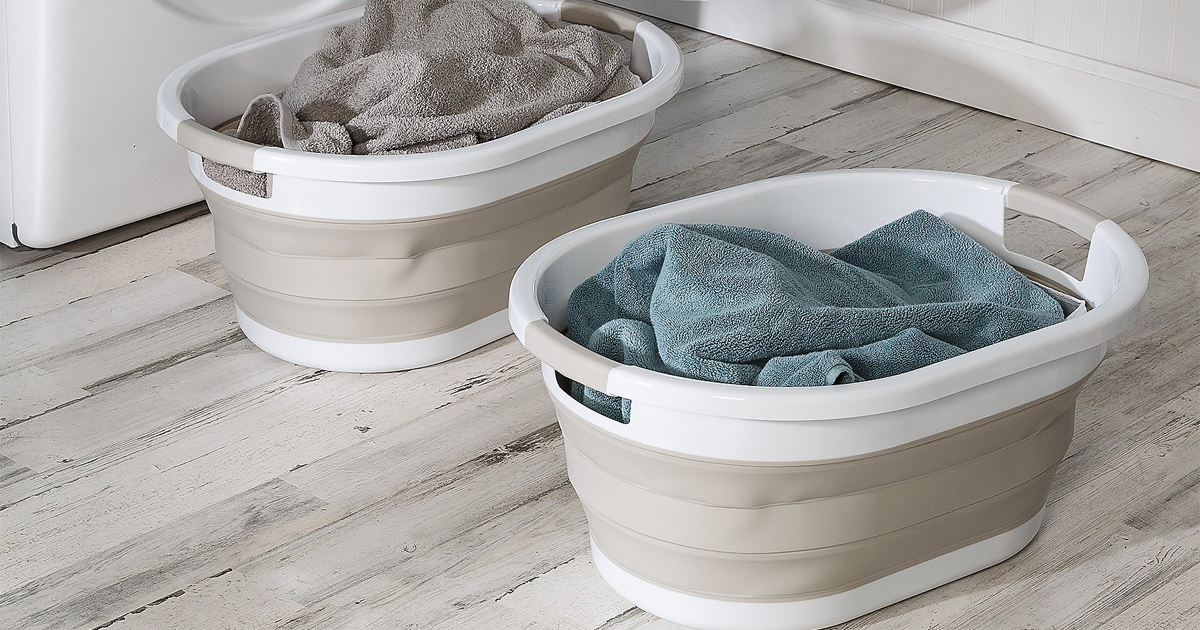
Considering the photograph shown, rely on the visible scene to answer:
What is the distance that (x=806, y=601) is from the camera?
109cm

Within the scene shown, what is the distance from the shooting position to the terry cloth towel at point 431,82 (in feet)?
5.00

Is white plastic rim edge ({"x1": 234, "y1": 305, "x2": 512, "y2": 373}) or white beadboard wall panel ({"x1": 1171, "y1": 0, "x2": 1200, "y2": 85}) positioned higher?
white beadboard wall panel ({"x1": 1171, "y1": 0, "x2": 1200, "y2": 85})

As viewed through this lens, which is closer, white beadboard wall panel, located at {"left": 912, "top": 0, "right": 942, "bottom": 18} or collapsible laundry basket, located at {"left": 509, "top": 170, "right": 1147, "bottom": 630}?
collapsible laundry basket, located at {"left": 509, "top": 170, "right": 1147, "bottom": 630}

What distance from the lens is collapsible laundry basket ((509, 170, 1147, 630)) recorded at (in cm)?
99

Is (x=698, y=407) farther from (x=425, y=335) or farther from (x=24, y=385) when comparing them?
(x=24, y=385)

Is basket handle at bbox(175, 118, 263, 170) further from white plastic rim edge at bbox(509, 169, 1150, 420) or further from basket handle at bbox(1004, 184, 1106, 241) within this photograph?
basket handle at bbox(1004, 184, 1106, 241)

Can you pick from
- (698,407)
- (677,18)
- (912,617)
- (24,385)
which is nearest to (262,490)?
(24,385)

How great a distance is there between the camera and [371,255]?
4.74 ft

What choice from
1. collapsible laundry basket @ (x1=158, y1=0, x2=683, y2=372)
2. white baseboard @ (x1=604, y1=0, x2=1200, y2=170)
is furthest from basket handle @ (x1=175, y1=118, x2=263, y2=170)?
white baseboard @ (x1=604, y1=0, x2=1200, y2=170)

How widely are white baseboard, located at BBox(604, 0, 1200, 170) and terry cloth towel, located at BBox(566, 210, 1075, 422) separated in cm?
95

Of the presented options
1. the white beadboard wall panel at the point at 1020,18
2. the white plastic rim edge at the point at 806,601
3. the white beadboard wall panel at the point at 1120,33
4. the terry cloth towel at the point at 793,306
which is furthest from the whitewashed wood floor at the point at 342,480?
the white beadboard wall panel at the point at 1020,18

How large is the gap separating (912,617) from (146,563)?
720 mm

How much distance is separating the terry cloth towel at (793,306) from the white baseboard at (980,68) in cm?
95

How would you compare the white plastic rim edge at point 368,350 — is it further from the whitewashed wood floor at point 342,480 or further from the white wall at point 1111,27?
the white wall at point 1111,27
